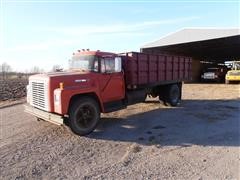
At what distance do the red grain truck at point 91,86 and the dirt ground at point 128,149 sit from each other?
0.57 metres

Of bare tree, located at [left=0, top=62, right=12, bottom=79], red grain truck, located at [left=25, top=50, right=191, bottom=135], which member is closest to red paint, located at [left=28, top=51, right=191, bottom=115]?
red grain truck, located at [left=25, top=50, right=191, bottom=135]

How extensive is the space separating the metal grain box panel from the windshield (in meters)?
1.49

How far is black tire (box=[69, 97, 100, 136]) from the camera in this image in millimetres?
6699

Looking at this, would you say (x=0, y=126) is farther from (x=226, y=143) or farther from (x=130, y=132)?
(x=226, y=143)

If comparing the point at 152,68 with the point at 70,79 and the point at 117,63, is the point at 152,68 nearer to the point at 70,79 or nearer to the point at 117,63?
the point at 117,63

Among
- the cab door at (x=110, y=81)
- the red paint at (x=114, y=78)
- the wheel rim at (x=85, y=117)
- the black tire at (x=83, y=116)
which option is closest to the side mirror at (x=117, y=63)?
the cab door at (x=110, y=81)

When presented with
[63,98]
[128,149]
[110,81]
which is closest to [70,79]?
[63,98]

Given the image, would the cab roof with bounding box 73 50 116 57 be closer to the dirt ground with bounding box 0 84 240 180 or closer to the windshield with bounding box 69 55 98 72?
the windshield with bounding box 69 55 98 72

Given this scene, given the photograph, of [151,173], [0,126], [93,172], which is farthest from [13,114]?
[151,173]

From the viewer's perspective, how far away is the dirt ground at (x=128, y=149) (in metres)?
4.59

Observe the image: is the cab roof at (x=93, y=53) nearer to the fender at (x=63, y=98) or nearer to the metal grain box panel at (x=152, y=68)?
the metal grain box panel at (x=152, y=68)

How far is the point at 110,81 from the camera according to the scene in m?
7.93

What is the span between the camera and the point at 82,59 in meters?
7.88

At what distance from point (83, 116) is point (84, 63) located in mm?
1732
